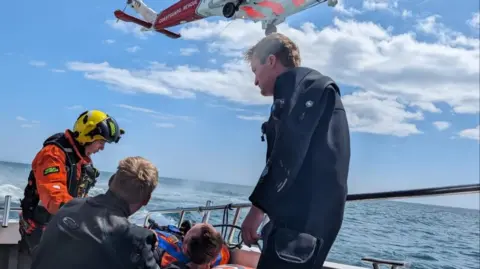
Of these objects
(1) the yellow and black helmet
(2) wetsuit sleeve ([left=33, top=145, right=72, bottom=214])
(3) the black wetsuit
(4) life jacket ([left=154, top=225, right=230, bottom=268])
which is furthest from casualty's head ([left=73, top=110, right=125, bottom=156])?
(3) the black wetsuit

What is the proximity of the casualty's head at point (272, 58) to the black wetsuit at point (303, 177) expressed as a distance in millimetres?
175

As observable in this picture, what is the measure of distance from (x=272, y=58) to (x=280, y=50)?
0.04 m

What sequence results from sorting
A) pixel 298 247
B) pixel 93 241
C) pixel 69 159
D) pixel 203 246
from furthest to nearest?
pixel 69 159
pixel 203 246
pixel 93 241
pixel 298 247

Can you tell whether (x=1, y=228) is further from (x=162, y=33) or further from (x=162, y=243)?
(x=162, y=33)

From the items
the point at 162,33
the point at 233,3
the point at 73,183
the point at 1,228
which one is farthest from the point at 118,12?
the point at 73,183

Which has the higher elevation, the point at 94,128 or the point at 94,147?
the point at 94,128

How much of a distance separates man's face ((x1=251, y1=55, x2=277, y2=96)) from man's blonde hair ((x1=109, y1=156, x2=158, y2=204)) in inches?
19.7

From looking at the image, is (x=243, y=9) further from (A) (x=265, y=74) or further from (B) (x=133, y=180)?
(B) (x=133, y=180)

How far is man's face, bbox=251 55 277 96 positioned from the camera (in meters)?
1.73

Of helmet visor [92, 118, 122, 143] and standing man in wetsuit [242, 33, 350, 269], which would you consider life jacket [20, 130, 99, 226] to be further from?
standing man in wetsuit [242, 33, 350, 269]

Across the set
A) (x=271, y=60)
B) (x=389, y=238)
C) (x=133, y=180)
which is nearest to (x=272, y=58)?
(x=271, y=60)

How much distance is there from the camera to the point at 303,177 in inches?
59.0

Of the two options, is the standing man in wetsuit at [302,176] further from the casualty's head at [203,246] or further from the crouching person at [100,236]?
the casualty's head at [203,246]

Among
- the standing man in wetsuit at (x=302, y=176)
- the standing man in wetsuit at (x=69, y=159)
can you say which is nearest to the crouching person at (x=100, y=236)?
the standing man in wetsuit at (x=302, y=176)
